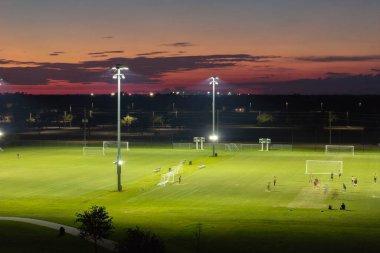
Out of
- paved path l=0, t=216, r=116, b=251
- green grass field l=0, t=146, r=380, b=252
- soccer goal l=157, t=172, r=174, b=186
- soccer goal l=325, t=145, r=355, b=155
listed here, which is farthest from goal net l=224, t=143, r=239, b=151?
paved path l=0, t=216, r=116, b=251

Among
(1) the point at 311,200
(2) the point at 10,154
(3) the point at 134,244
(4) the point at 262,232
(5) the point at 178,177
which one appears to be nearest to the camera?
(3) the point at 134,244

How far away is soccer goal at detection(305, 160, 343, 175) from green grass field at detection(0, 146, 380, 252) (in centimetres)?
132

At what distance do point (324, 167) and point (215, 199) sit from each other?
103 feet

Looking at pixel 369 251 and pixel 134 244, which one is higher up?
pixel 134 244

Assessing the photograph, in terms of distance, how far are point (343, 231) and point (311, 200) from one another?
17.8 meters

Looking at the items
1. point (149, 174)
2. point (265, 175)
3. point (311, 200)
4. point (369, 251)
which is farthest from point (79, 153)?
point (369, 251)

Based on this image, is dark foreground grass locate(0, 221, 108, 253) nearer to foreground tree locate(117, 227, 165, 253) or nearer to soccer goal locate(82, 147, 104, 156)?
foreground tree locate(117, 227, 165, 253)

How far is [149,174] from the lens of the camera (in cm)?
7656

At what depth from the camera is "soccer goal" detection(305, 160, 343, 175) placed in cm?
7825

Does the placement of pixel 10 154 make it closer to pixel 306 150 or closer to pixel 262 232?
pixel 306 150

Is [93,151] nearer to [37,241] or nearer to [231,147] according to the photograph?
[231,147]

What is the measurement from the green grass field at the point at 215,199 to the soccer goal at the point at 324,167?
4.34ft

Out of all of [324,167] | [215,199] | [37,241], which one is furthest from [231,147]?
[37,241]

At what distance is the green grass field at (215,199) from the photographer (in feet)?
116
